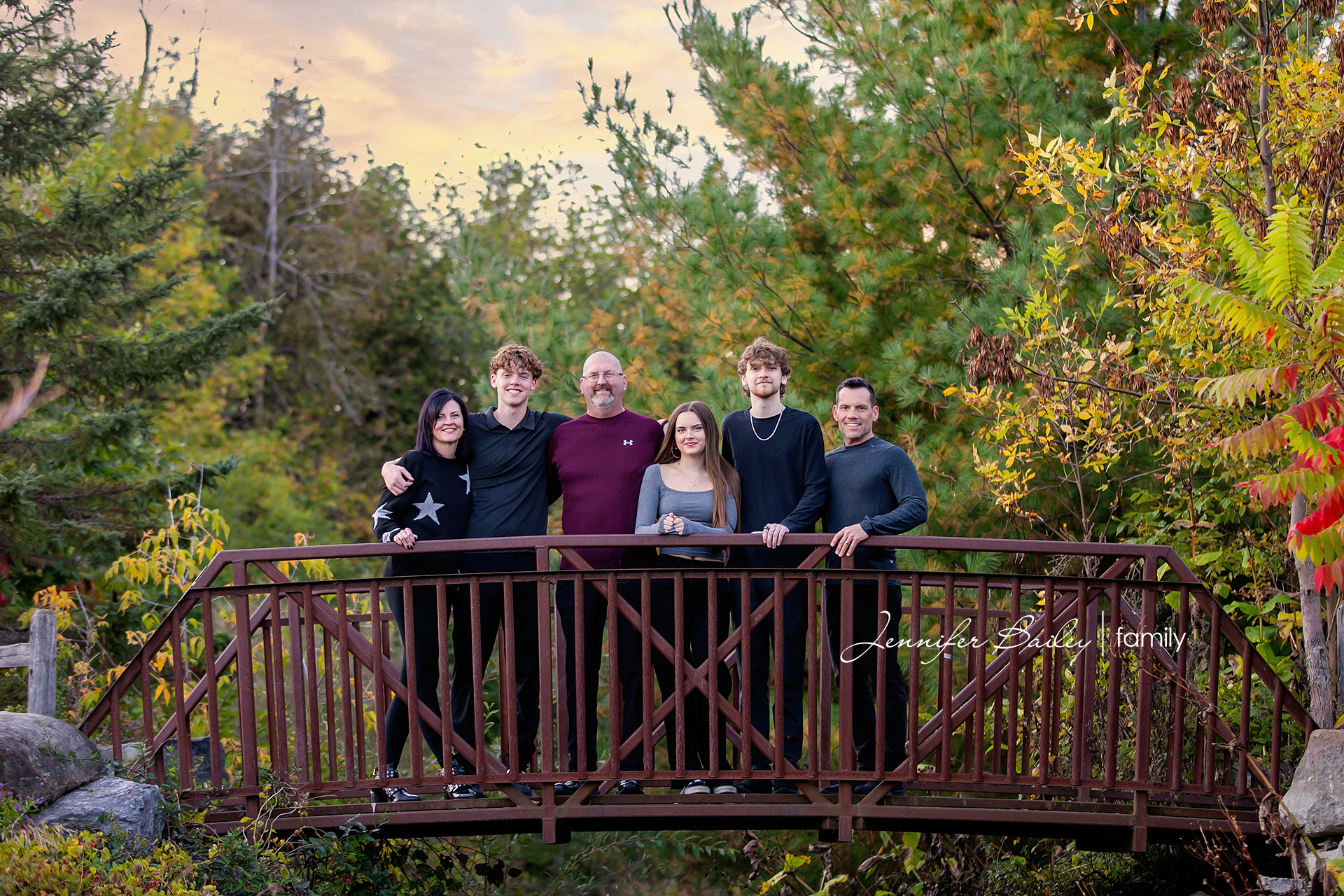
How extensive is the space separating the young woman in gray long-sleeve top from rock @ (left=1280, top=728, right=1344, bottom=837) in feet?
8.43

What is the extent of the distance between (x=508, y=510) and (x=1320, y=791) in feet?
12.9

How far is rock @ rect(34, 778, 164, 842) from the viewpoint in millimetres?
5027

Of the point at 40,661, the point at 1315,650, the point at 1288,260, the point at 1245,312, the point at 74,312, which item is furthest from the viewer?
the point at 74,312

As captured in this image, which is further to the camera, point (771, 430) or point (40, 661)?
point (40, 661)

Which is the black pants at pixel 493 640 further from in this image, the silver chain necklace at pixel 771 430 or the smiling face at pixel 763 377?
the smiling face at pixel 763 377

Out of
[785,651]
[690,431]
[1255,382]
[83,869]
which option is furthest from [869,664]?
[83,869]

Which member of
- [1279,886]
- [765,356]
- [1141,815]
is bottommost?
[1279,886]

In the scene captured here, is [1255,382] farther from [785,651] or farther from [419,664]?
[419,664]

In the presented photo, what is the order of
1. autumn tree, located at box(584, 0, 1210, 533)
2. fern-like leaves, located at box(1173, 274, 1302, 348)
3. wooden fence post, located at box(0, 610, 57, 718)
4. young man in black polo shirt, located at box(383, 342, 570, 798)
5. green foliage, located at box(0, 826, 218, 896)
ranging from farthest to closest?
autumn tree, located at box(584, 0, 1210, 533) < wooden fence post, located at box(0, 610, 57, 718) < young man in black polo shirt, located at box(383, 342, 570, 798) < fern-like leaves, located at box(1173, 274, 1302, 348) < green foliage, located at box(0, 826, 218, 896)

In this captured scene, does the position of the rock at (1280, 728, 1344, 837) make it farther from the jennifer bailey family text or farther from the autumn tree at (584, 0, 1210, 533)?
the autumn tree at (584, 0, 1210, 533)

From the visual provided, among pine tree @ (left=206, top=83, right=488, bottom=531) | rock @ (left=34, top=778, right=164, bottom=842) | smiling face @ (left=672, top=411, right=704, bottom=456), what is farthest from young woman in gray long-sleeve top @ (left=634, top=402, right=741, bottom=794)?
pine tree @ (left=206, top=83, right=488, bottom=531)

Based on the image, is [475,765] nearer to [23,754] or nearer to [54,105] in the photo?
[23,754]

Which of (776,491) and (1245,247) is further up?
(1245,247)

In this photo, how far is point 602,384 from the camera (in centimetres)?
545
